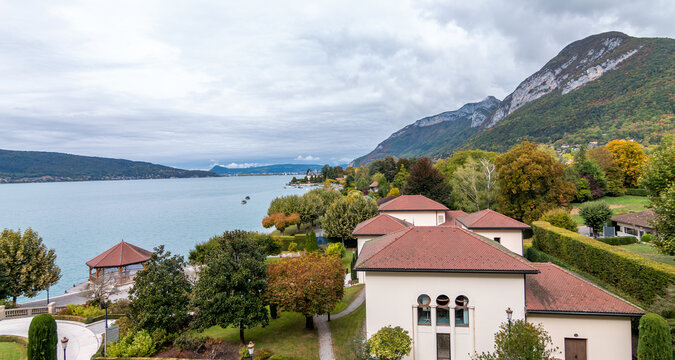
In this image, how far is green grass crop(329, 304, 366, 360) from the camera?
15.4 metres

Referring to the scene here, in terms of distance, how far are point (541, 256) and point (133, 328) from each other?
2743cm

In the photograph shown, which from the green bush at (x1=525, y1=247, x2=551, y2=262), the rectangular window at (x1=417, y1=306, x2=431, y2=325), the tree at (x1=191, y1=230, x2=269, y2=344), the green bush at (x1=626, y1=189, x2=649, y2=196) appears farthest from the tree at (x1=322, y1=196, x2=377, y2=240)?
the green bush at (x1=626, y1=189, x2=649, y2=196)

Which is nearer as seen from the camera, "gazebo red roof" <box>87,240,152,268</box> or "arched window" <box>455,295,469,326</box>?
"arched window" <box>455,295,469,326</box>

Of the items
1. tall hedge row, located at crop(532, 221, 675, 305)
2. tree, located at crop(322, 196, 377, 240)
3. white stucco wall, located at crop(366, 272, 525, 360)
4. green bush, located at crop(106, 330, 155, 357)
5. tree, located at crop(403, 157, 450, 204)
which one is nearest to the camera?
white stucco wall, located at crop(366, 272, 525, 360)

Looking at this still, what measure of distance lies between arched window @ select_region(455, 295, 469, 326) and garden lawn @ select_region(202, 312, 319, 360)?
22.3 ft

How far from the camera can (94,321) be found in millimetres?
20953

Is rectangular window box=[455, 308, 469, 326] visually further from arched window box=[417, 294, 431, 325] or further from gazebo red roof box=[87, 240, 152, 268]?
gazebo red roof box=[87, 240, 152, 268]

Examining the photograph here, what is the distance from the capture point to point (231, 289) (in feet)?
52.1

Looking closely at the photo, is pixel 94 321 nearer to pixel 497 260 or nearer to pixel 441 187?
pixel 497 260

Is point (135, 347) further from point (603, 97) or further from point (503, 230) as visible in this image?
point (603, 97)

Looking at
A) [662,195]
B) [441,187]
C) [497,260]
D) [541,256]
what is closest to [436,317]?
[497,260]

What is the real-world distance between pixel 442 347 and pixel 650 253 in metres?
17.4

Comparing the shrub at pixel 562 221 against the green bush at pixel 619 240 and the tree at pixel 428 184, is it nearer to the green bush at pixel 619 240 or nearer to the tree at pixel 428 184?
the green bush at pixel 619 240

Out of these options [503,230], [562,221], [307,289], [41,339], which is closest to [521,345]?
[307,289]
